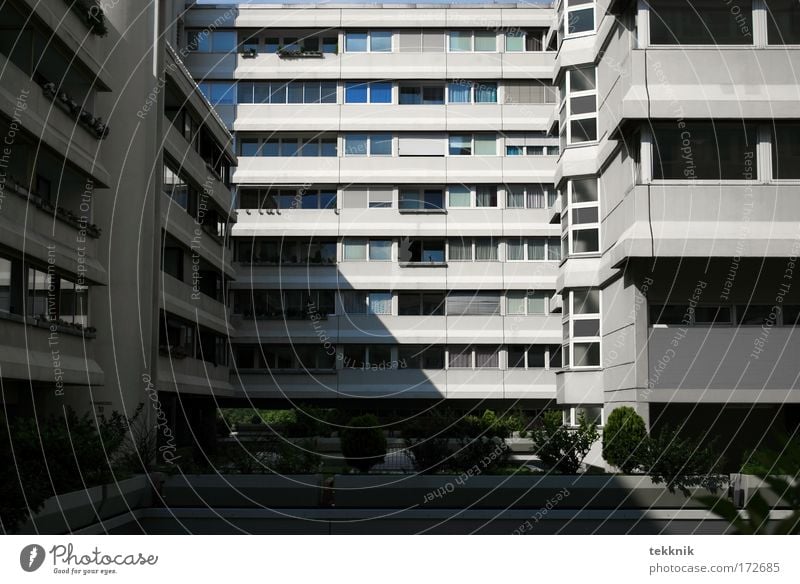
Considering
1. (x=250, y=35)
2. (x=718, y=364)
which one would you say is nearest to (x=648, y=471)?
(x=718, y=364)

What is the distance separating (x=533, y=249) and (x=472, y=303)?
4.01 meters

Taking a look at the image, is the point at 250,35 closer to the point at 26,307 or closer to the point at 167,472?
the point at 26,307

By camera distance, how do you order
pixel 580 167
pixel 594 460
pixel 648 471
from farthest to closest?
1. pixel 580 167
2. pixel 594 460
3. pixel 648 471

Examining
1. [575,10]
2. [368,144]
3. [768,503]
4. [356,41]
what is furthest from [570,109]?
[768,503]

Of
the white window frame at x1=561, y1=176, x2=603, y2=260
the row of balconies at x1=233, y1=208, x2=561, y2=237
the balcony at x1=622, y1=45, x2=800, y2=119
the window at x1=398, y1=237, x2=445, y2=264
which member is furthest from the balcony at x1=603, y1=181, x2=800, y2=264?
the window at x1=398, y1=237, x2=445, y2=264

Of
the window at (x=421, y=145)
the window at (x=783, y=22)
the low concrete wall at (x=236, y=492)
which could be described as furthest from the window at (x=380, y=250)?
the low concrete wall at (x=236, y=492)

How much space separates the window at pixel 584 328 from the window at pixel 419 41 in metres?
23.3

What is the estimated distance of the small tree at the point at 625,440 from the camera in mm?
19953

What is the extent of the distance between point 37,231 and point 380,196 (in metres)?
29.7

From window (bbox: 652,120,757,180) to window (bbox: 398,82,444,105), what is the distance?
106 feet

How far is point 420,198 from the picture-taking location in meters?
51.8

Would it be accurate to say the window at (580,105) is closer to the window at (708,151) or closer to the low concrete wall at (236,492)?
the window at (708,151)

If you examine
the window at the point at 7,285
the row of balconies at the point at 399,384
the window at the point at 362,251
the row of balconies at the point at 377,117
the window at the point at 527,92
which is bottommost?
the row of balconies at the point at 399,384

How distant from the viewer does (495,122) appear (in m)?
51.4
